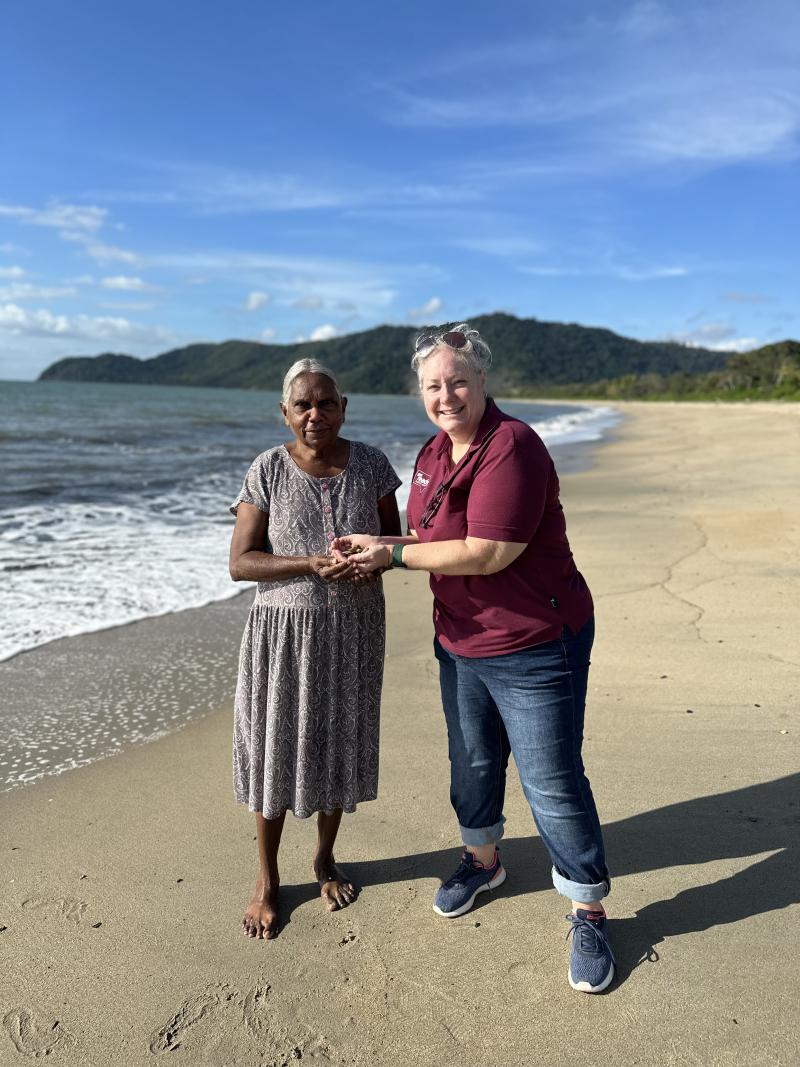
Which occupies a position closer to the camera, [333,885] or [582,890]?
[582,890]

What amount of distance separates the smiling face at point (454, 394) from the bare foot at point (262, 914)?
1.66 metres

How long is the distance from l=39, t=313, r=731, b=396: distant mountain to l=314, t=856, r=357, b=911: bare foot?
13716 cm

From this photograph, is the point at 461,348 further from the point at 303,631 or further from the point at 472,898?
the point at 472,898

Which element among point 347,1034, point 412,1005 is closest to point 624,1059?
point 412,1005

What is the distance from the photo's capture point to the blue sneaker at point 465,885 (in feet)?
9.05

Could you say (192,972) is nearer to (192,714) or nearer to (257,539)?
(257,539)

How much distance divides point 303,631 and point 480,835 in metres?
0.96

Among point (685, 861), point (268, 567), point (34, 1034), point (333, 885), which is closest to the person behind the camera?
point (34, 1034)

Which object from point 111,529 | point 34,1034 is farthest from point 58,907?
point 111,529

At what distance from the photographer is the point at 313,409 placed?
8.66ft

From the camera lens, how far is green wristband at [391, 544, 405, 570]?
2.46 metres

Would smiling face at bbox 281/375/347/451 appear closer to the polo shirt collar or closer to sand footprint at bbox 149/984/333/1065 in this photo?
the polo shirt collar

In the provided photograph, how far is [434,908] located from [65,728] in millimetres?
2366

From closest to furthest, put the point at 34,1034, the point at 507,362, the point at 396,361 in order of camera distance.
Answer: the point at 34,1034, the point at 507,362, the point at 396,361
